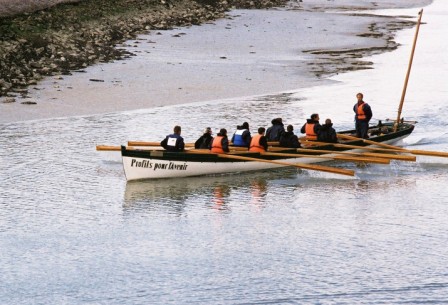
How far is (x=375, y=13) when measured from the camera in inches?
2938

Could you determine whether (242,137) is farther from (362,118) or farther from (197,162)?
(362,118)

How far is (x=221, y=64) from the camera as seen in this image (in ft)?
165

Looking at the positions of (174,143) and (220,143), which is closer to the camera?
(174,143)

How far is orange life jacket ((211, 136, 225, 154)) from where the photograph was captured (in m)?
29.1

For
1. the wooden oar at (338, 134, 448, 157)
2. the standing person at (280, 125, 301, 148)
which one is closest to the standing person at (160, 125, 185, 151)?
the standing person at (280, 125, 301, 148)

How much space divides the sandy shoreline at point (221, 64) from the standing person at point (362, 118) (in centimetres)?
1180

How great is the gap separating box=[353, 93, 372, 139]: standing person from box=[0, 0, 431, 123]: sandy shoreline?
1180 cm

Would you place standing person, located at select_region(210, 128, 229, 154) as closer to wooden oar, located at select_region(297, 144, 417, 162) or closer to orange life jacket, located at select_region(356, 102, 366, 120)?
wooden oar, located at select_region(297, 144, 417, 162)

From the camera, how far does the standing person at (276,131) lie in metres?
31.0

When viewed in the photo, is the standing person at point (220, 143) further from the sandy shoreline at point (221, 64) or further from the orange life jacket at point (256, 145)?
the sandy shoreline at point (221, 64)

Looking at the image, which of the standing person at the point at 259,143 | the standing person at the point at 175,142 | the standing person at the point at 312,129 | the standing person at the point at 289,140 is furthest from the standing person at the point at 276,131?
the standing person at the point at 175,142

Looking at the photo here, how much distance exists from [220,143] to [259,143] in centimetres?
123

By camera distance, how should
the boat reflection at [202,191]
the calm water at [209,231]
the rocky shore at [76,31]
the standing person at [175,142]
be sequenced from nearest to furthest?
the calm water at [209,231]
the boat reflection at [202,191]
the standing person at [175,142]
the rocky shore at [76,31]

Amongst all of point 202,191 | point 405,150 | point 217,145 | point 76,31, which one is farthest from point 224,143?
point 76,31
